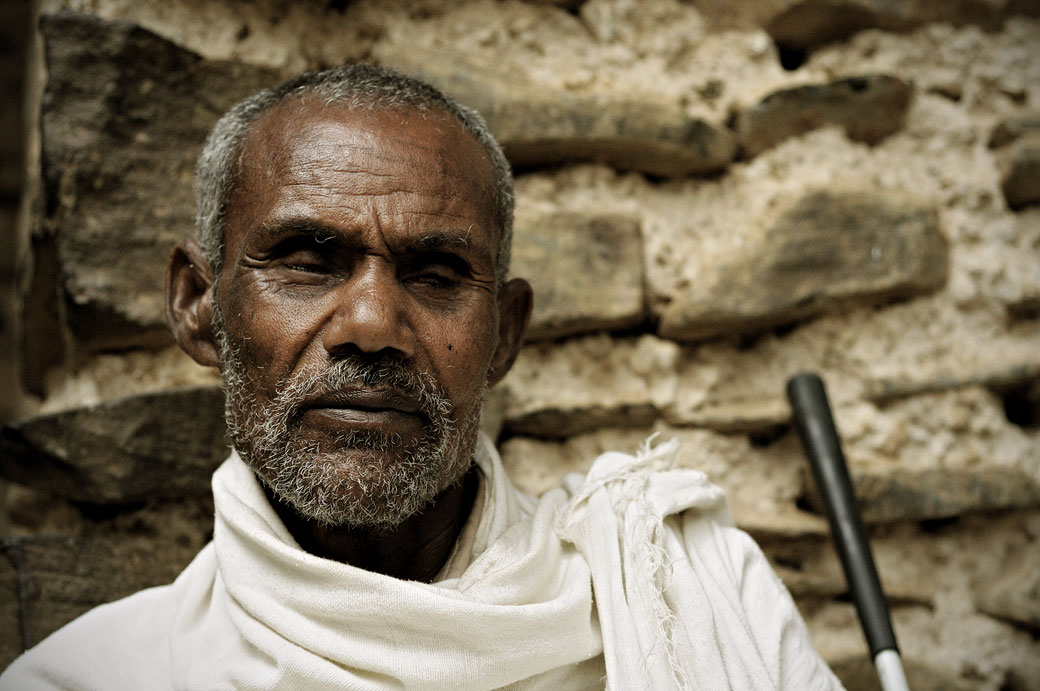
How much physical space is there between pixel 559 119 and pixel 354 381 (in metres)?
0.82

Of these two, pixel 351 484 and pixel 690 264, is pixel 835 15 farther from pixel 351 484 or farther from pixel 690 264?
pixel 351 484

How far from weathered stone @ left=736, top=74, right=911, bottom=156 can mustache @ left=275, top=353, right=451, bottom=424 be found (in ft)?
3.42

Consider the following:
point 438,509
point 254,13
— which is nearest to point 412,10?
point 254,13

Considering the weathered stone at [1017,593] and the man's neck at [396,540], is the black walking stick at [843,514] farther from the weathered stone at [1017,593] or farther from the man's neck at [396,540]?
the man's neck at [396,540]

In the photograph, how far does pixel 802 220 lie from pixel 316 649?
1.27 meters

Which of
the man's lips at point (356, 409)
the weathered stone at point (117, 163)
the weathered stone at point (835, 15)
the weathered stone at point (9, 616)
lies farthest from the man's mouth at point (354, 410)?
the weathered stone at point (835, 15)

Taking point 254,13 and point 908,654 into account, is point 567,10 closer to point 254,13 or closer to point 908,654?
point 254,13

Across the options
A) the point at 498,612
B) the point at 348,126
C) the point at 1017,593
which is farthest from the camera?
the point at 1017,593

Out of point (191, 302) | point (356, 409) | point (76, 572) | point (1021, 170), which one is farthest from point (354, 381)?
point (1021, 170)

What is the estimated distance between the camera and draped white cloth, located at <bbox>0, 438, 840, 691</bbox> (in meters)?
1.11

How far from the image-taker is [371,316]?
1145 millimetres

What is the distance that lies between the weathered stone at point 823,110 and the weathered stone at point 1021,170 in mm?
271

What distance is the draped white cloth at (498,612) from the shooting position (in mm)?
1112

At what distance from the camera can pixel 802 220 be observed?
1719mm
